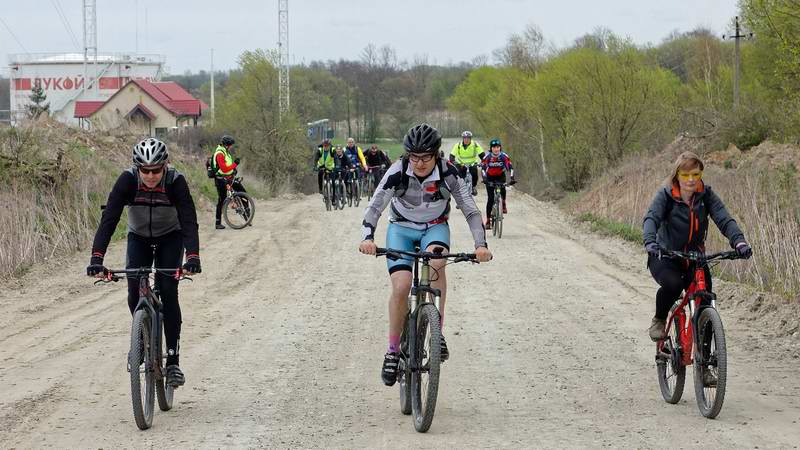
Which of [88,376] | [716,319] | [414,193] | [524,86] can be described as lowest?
[88,376]

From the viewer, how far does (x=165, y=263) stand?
734 centimetres

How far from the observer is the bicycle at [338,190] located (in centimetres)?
2833

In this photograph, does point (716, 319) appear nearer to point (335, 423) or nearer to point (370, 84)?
point (335, 423)

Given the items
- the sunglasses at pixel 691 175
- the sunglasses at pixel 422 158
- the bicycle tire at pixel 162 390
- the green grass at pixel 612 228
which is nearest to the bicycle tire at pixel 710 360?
the sunglasses at pixel 691 175

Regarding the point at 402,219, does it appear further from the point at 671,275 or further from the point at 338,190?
the point at 338,190

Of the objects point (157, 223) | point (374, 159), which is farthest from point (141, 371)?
point (374, 159)

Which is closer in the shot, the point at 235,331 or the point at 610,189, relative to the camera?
the point at 235,331

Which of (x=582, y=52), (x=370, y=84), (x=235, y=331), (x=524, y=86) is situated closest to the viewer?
(x=235, y=331)

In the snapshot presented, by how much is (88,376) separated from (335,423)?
2477 millimetres

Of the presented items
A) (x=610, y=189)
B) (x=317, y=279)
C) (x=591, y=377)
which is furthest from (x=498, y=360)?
(x=610, y=189)

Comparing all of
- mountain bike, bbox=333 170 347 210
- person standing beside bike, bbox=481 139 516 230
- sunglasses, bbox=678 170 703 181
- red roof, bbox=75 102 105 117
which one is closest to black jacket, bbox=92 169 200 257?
sunglasses, bbox=678 170 703 181

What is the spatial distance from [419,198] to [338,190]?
2144 cm

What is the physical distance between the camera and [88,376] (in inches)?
333

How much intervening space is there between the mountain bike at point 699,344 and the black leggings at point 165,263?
3.26 m
